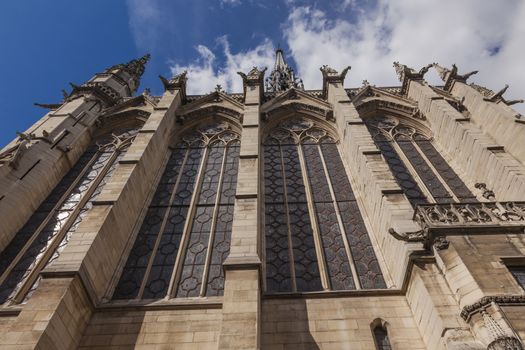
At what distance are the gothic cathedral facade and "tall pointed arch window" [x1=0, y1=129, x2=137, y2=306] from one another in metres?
0.05

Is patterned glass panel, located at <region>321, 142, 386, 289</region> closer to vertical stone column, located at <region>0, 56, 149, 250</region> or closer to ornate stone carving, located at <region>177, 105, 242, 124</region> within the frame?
ornate stone carving, located at <region>177, 105, 242, 124</region>

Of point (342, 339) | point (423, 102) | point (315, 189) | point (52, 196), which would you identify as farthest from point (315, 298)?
point (423, 102)

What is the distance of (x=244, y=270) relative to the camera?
6.77 metres

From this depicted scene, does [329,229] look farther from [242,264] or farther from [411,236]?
[242,264]

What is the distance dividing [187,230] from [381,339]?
5050mm

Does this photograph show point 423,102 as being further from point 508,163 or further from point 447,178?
point 508,163

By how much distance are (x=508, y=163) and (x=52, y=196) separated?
39.6 feet

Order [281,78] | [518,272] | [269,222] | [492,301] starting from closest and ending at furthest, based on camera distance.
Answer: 1. [492,301]
2. [518,272]
3. [269,222]
4. [281,78]

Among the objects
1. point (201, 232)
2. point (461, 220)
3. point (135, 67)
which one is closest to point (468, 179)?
point (461, 220)

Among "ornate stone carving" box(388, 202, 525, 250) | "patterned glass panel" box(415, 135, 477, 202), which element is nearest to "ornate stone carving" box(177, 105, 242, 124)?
"patterned glass panel" box(415, 135, 477, 202)

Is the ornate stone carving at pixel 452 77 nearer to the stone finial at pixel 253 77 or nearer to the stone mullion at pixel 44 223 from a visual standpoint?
the stone finial at pixel 253 77

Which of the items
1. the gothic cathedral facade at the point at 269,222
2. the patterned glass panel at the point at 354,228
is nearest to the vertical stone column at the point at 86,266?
the gothic cathedral facade at the point at 269,222

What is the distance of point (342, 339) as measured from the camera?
650cm

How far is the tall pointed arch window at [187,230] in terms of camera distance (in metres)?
8.16
